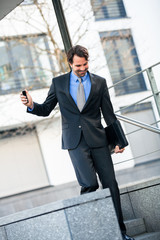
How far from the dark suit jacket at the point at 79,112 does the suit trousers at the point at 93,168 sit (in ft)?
0.19

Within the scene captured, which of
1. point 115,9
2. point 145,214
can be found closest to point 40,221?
point 145,214

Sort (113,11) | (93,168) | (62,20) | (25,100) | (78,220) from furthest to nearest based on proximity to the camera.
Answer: (113,11), (62,20), (93,168), (25,100), (78,220)

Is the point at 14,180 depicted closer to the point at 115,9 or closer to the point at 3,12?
the point at 115,9

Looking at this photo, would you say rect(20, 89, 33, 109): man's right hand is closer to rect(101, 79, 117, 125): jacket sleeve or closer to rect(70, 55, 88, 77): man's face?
rect(70, 55, 88, 77): man's face

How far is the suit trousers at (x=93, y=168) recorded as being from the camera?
3.88 metres

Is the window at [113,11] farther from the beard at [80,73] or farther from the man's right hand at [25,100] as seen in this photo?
the man's right hand at [25,100]

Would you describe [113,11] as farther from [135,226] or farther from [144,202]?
[135,226]

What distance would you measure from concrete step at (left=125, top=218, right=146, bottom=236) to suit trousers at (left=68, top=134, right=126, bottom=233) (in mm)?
711

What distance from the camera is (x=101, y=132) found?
4.04 m

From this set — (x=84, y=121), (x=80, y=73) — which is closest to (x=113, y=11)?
(x=80, y=73)

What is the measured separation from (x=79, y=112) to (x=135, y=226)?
→ 150 centimetres

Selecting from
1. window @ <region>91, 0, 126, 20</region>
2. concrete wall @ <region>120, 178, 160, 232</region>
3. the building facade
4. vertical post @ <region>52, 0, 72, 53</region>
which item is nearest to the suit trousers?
concrete wall @ <region>120, 178, 160, 232</region>

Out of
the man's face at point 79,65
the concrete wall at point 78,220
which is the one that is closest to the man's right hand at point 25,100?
the man's face at point 79,65

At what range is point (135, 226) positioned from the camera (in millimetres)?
4699
